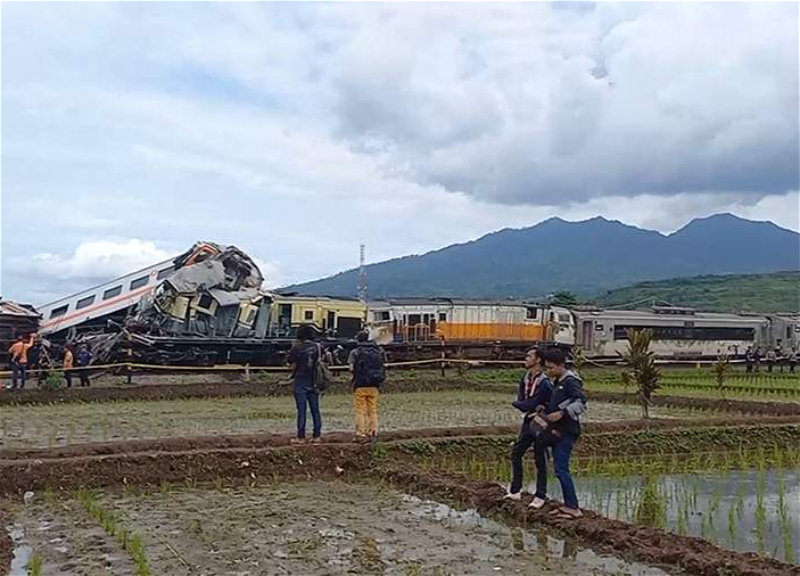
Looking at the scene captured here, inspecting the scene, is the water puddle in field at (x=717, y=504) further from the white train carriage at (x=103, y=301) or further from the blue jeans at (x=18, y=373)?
the white train carriage at (x=103, y=301)

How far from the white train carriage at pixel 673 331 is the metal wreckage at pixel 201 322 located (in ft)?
45.7

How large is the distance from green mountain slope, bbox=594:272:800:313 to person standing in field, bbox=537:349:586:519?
309ft

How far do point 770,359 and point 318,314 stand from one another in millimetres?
21618

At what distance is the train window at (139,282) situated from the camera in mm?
33656

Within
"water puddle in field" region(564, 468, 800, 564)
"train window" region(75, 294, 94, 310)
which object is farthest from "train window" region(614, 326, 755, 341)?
"water puddle in field" region(564, 468, 800, 564)

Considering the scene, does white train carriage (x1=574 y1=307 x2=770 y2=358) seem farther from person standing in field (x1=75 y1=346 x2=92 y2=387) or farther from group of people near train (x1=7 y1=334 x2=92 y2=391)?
group of people near train (x1=7 y1=334 x2=92 y2=391)

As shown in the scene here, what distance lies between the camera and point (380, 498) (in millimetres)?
10609

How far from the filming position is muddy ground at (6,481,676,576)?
7379mm

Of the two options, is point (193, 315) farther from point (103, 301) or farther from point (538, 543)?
point (538, 543)

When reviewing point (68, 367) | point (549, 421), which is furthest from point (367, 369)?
point (68, 367)

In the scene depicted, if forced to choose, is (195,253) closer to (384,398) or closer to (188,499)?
(384,398)

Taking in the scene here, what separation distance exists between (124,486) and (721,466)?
26.8ft

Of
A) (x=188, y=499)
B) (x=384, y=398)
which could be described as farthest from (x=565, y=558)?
(x=384, y=398)

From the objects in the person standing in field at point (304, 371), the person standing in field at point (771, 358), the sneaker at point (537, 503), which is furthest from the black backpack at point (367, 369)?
the person standing in field at point (771, 358)
